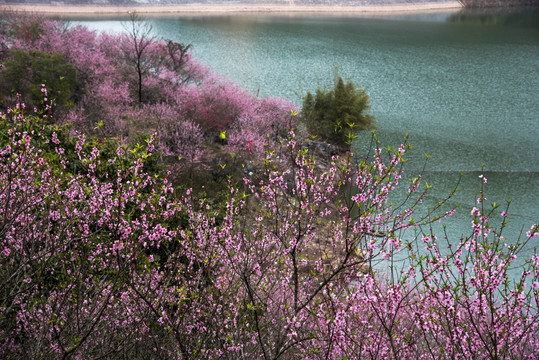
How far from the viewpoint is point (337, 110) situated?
691 inches

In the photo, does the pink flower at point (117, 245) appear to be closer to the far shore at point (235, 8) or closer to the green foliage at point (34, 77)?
the green foliage at point (34, 77)

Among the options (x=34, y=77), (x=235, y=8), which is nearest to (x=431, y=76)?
(x=34, y=77)

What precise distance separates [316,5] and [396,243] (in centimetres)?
5084

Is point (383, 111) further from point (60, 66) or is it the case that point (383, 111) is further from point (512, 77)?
point (60, 66)

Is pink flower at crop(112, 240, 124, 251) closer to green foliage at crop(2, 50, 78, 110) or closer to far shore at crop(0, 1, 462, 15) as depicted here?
green foliage at crop(2, 50, 78, 110)

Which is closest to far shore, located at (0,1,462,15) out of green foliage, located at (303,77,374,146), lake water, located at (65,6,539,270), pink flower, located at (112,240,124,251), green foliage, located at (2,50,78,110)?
lake water, located at (65,6,539,270)

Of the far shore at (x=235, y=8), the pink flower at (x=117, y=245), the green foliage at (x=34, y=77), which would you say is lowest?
the pink flower at (x=117, y=245)

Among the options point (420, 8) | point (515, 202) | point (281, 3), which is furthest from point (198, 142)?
point (420, 8)

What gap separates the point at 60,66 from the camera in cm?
1586

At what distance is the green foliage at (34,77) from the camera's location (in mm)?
15109

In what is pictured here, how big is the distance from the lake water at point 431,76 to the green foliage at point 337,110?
35.5 inches

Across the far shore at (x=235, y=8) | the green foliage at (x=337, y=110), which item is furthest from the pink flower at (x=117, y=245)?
the far shore at (x=235, y=8)

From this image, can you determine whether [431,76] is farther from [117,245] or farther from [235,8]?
[235,8]

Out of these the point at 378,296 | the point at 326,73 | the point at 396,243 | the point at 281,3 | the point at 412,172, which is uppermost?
the point at 281,3
